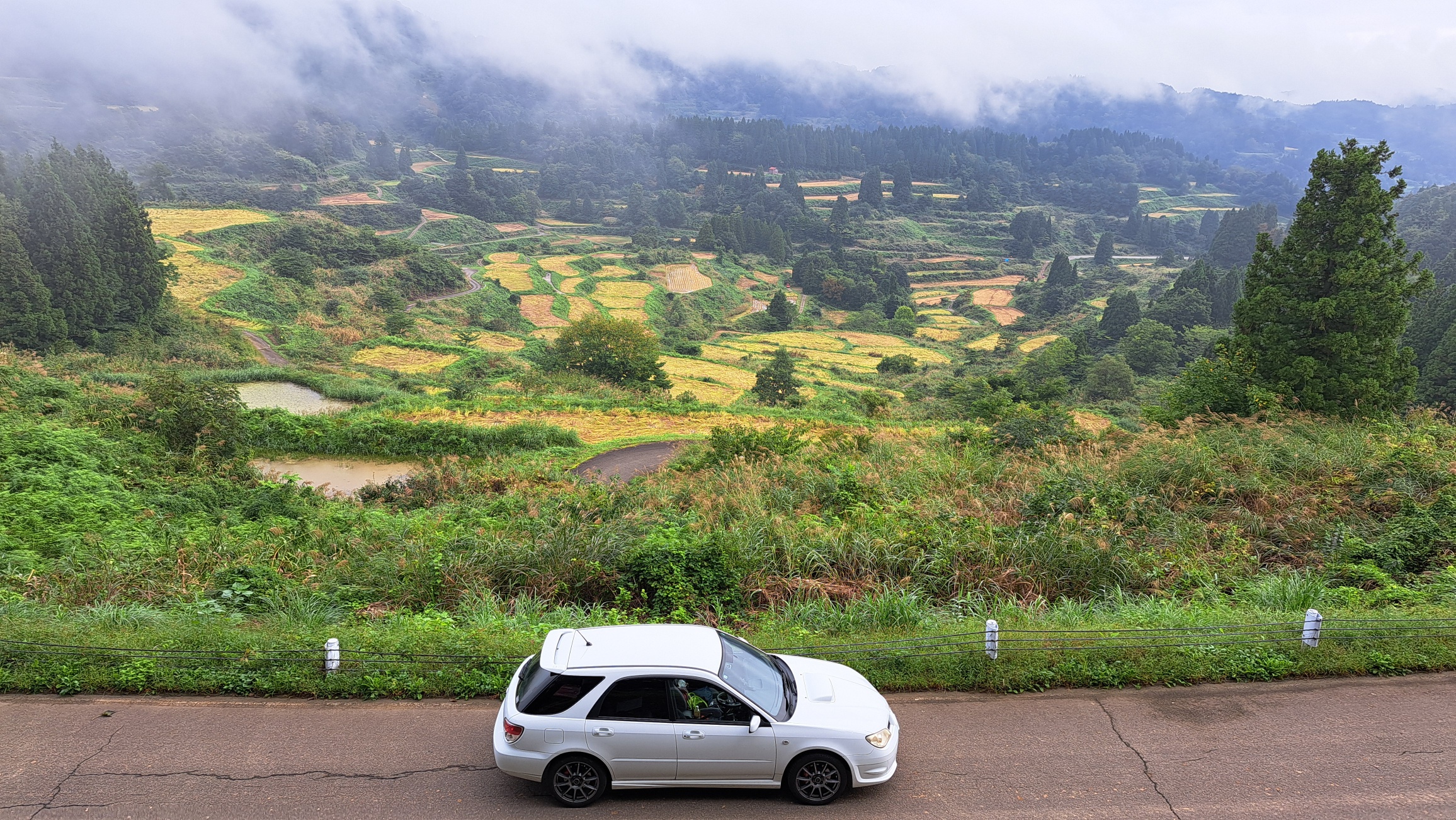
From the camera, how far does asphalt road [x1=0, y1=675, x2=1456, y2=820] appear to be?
5.86m

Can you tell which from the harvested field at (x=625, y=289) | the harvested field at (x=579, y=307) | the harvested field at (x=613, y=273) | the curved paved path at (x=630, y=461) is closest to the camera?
the curved paved path at (x=630, y=461)

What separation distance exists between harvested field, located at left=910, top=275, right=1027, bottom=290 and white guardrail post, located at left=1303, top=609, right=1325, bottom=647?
93194mm

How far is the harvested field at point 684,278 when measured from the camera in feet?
258

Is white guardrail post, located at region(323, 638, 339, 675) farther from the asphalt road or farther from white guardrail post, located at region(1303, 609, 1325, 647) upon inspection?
white guardrail post, located at region(1303, 609, 1325, 647)

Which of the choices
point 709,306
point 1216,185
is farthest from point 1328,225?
point 1216,185

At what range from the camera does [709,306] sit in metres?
76.4

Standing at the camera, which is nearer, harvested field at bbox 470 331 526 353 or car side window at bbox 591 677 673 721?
car side window at bbox 591 677 673 721

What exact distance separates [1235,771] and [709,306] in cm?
7155

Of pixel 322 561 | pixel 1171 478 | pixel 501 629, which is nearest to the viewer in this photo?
pixel 501 629

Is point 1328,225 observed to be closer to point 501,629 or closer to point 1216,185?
point 501,629

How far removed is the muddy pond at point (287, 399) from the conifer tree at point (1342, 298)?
25.7 meters

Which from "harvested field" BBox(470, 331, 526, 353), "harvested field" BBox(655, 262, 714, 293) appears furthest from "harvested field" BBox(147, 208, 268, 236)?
"harvested field" BBox(655, 262, 714, 293)

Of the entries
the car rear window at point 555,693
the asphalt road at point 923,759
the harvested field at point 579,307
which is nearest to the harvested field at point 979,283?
the harvested field at point 579,307

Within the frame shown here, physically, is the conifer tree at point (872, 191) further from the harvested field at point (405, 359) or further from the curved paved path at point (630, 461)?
the curved paved path at point (630, 461)
